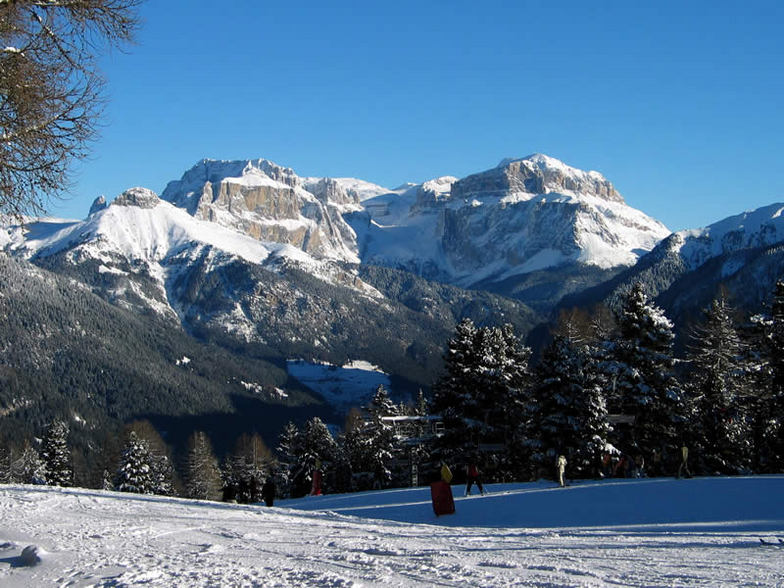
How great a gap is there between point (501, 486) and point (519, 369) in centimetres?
1289

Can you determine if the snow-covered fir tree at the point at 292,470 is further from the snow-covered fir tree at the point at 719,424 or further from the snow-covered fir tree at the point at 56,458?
the snow-covered fir tree at the point at 719,424

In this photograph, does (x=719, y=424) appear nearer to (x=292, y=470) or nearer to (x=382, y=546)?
(x=382, y=546)

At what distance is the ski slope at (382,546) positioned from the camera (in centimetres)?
859

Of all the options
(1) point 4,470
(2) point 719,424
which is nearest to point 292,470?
(2) point 719,424

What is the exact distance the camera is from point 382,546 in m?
11.2

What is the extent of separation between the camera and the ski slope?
338 inches

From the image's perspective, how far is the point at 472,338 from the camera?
40656mm

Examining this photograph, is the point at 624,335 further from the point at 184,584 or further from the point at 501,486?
the point at 184,584

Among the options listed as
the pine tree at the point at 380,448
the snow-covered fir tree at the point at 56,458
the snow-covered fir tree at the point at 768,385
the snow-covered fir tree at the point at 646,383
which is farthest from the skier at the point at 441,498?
the snow-covered fir tree at the point at 56,458

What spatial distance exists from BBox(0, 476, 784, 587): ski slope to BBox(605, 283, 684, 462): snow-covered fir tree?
47.4ft

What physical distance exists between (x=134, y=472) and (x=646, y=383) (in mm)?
36406

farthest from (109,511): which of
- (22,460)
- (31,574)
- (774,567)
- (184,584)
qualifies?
(22,460)

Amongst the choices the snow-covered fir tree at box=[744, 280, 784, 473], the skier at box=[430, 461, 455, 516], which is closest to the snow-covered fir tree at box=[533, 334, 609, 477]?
the snow-covered fir tree at box=[744, 280, 784, 473]

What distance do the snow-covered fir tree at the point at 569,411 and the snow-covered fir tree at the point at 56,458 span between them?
3837cm
